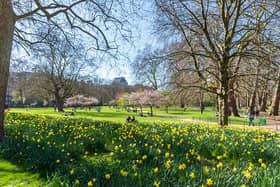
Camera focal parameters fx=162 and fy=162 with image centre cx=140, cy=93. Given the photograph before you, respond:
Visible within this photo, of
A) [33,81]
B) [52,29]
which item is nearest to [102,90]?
[33,81]

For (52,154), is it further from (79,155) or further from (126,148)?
(126,148)

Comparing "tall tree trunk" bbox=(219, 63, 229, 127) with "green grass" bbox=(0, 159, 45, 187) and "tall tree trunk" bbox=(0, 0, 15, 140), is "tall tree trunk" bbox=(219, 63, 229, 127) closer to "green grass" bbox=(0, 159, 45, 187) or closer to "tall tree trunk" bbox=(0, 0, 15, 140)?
"green grass" bbox=(0, 159, 45, 187)

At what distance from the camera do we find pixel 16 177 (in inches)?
112

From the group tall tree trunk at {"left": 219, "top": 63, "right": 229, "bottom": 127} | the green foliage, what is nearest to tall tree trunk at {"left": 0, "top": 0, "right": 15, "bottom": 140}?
the green foliage

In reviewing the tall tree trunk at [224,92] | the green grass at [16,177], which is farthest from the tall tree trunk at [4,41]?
the tall tree trunk at [224,92]

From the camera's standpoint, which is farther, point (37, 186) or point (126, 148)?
point (126, 148)

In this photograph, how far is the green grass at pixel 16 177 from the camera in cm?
260

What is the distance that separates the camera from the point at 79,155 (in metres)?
3.70

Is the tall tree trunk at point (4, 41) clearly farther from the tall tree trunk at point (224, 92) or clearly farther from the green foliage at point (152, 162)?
the tall tree trunk at point (224, 92)

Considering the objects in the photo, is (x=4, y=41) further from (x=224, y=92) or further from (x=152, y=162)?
(x=224, y=92)

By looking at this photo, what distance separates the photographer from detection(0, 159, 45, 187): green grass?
2.60 meters

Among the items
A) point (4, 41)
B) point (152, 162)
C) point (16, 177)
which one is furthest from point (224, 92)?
point (4, 41)

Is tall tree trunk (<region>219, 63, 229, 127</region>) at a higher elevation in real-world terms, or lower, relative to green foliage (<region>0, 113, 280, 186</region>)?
higher

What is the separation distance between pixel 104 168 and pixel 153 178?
772 mm
